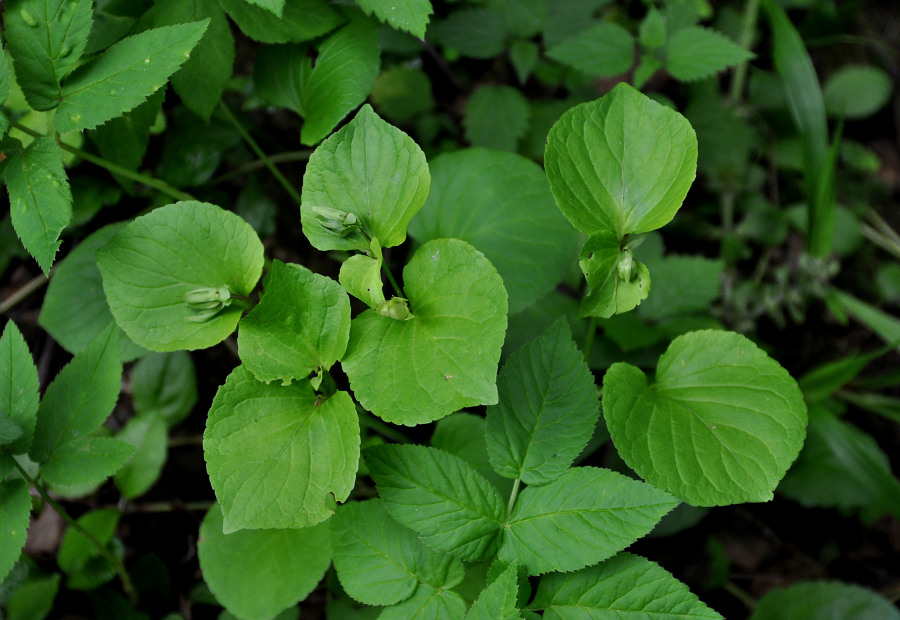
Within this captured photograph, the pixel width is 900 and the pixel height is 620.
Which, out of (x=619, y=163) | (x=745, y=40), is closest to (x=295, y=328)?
(x=619, y=163)

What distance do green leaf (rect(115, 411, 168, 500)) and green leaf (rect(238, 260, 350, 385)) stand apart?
2.64 feet

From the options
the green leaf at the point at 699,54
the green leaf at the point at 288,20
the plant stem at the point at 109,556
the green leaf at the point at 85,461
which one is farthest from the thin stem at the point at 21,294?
the green leaf at the point at 699,54

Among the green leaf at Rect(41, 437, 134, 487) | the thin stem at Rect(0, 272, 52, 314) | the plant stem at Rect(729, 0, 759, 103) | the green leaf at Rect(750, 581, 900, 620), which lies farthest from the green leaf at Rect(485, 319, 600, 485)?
the plant stem at Rect(729, 0, 759, 103)

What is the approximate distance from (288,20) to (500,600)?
4.66ft

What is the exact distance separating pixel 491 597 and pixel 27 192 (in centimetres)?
120

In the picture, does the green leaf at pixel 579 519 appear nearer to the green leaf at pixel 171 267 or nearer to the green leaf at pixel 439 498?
the green leaf at pixel 439 498

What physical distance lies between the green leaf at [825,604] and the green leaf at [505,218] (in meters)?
1.28

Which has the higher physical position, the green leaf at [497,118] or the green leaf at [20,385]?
the green leaf at [497,118]

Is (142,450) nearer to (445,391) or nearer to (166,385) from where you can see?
(166,385)

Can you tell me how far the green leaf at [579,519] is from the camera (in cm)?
122

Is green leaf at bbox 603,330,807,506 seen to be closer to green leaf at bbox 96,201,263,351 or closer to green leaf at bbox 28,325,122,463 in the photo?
green leaf at bbox 96,201,263,351

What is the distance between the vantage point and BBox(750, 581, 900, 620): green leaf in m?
1.95

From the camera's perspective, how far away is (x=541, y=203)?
5.56 ft

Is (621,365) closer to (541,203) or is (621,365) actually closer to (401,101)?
(541,203)
